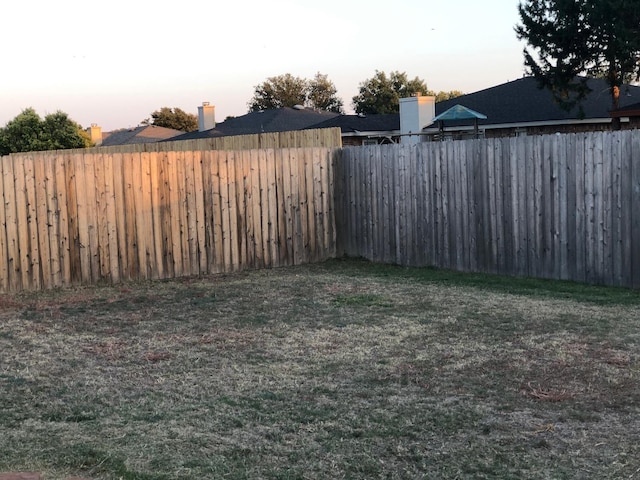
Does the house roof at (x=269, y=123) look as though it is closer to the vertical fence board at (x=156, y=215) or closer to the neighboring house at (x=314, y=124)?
the neighboring house at (x=314, y=124)

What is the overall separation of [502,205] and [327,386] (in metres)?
5.70

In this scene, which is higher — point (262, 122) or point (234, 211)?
point (262, 122)

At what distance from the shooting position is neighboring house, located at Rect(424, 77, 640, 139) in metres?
23.2

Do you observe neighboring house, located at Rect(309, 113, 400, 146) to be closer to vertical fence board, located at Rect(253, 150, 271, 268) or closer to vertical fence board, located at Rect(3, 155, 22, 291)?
vertical fence board, located at Rect(253, 150, 271, 268)

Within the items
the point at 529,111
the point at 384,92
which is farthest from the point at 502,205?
the point at 384,92

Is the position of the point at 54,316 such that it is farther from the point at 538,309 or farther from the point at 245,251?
the point at 538,309

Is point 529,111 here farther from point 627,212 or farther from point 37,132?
point 37,132

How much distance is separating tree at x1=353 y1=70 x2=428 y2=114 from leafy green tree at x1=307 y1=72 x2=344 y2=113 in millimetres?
8080

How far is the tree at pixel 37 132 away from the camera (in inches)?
1455

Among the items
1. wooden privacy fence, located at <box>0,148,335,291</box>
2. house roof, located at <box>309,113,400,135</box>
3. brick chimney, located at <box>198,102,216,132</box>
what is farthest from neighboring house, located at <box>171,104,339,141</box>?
wooden privacy fence, located at <box>0,148,335,291</box>

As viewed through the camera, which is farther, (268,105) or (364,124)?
(268,105)

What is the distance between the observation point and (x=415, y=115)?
88.6ft

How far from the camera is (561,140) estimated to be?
30.2 ft

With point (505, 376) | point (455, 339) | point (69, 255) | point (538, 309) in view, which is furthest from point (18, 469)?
point (69, 255)
